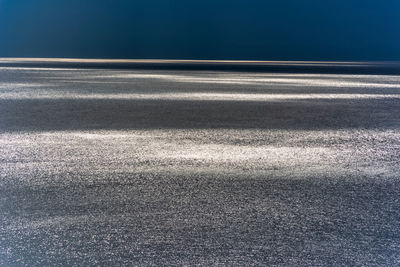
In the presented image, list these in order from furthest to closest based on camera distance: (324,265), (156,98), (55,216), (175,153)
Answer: (156,98) → (175,153) → (55,216) → (324,265)

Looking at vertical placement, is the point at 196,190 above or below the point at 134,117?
above

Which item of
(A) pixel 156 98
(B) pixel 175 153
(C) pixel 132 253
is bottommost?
(A) pixel 156 98

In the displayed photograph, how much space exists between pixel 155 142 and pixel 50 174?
2.42m

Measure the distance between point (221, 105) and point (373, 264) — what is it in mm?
11002

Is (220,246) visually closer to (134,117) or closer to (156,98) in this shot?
(134,117)

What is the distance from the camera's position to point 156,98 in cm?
1656

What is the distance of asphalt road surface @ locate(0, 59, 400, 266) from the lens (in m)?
3.93

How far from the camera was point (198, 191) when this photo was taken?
5.60 m

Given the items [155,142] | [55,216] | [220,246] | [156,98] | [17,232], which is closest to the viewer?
[220,246]

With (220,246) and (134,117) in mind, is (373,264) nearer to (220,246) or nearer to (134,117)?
(220,246)

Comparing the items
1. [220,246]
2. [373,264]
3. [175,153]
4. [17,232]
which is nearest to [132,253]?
[220,246]

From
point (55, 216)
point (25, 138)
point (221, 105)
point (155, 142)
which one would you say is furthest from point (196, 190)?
point (221, 105)

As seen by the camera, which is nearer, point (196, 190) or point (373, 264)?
point (373, 264)

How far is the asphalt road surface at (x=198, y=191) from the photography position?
12.9 feet
